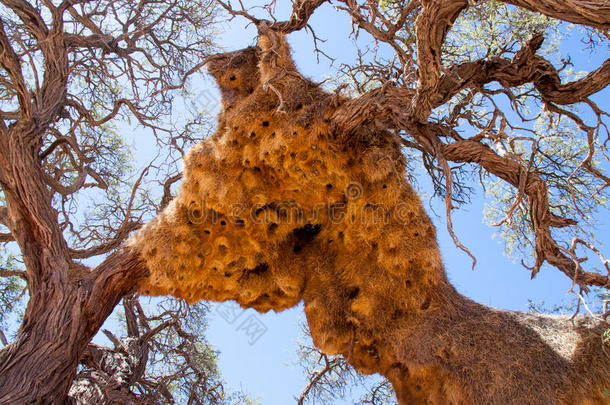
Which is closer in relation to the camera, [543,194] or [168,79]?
[543,194]

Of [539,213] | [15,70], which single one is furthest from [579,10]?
[15,70]

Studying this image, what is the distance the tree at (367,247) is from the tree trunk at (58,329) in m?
0.01

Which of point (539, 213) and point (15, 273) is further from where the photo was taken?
point (15, 273)

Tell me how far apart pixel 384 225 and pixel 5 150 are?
164 inches

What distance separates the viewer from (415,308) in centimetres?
449

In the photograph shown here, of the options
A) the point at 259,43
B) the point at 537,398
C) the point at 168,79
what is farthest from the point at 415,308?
the point at 168,79

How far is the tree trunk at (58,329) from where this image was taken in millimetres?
4094

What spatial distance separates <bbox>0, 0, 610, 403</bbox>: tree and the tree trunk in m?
0.01

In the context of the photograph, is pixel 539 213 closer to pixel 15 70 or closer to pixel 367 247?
pixel 367 247

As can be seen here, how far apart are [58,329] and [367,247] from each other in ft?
10.7

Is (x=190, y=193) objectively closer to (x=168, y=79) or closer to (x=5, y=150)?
(x=5, y=150)

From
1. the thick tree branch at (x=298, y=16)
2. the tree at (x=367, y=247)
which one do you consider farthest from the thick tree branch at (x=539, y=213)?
the thick tree branch at (x=298, y=16)

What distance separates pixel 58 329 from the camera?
14.6ft

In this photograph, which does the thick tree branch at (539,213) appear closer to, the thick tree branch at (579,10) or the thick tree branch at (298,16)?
the thick tree branch at (579,10)
